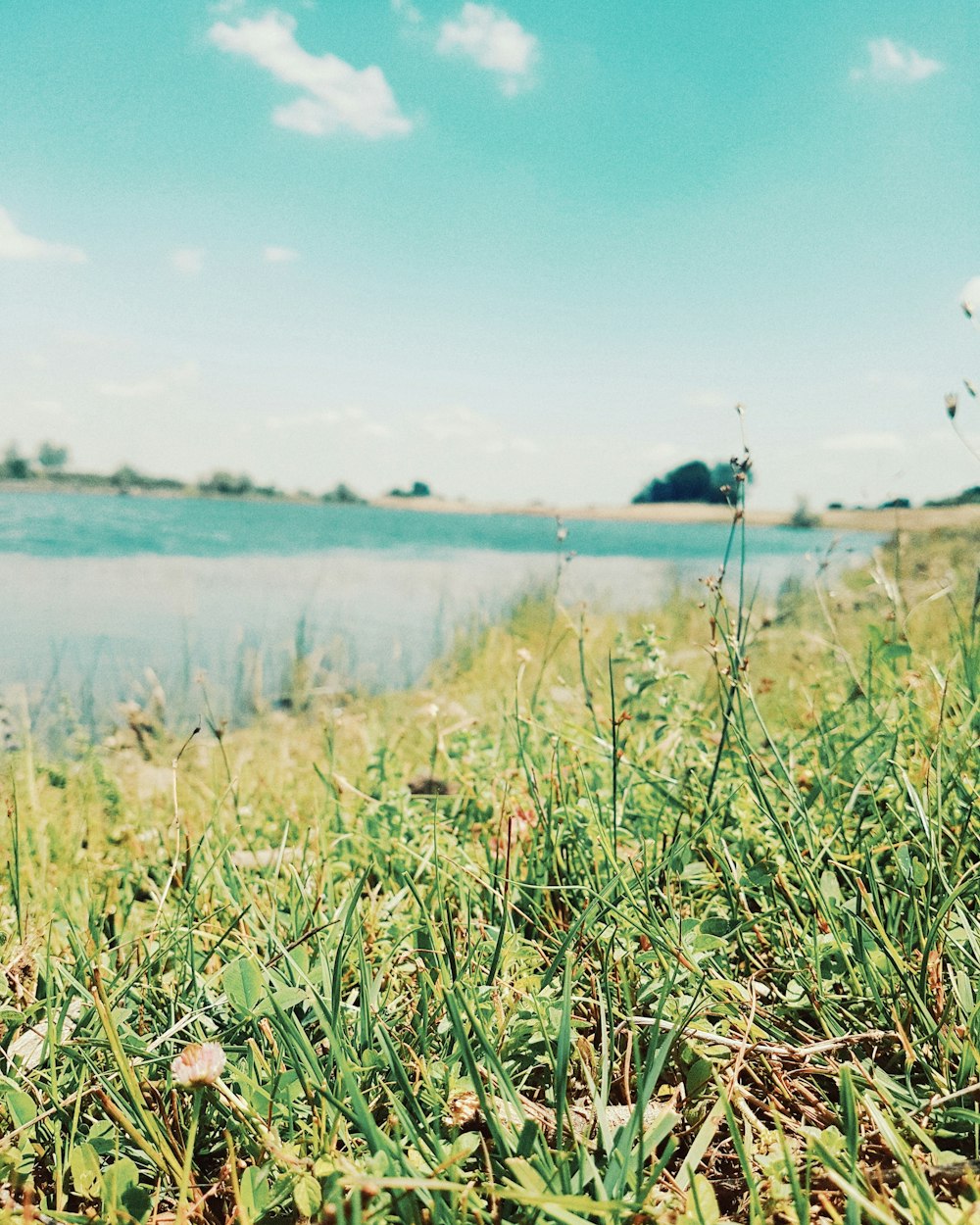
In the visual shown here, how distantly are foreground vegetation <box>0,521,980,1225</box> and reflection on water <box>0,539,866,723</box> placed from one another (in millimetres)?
1377

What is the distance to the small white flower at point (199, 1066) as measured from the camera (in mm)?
787

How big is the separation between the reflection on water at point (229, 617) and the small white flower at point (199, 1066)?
2.13 m

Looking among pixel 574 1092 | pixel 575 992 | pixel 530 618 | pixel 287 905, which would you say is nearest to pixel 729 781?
pixel 575 992

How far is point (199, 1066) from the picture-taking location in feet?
2.60

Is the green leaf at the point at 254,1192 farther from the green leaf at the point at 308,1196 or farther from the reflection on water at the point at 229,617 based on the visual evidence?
the reflection on water at the point at 229,617

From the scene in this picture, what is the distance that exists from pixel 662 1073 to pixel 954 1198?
0.34m

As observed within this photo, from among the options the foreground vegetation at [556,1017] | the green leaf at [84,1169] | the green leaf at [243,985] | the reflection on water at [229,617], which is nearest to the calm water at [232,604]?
the reflection on water at [229,617]

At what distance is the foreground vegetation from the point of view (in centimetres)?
82

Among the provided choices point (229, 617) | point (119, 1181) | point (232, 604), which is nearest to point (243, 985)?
point (119, 1181)

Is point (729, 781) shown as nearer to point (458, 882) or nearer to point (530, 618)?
point (458, 882)

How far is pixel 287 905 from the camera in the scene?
143cm

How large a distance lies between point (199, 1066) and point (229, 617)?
8.66 metres

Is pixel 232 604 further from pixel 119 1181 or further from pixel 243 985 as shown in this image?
pixel 119 1181

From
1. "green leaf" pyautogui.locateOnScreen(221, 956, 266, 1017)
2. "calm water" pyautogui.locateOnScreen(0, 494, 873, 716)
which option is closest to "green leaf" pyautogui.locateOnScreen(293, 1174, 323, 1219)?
"green leaf" pyautogui.locateOnScreen(221, 956, 266, 1017)
